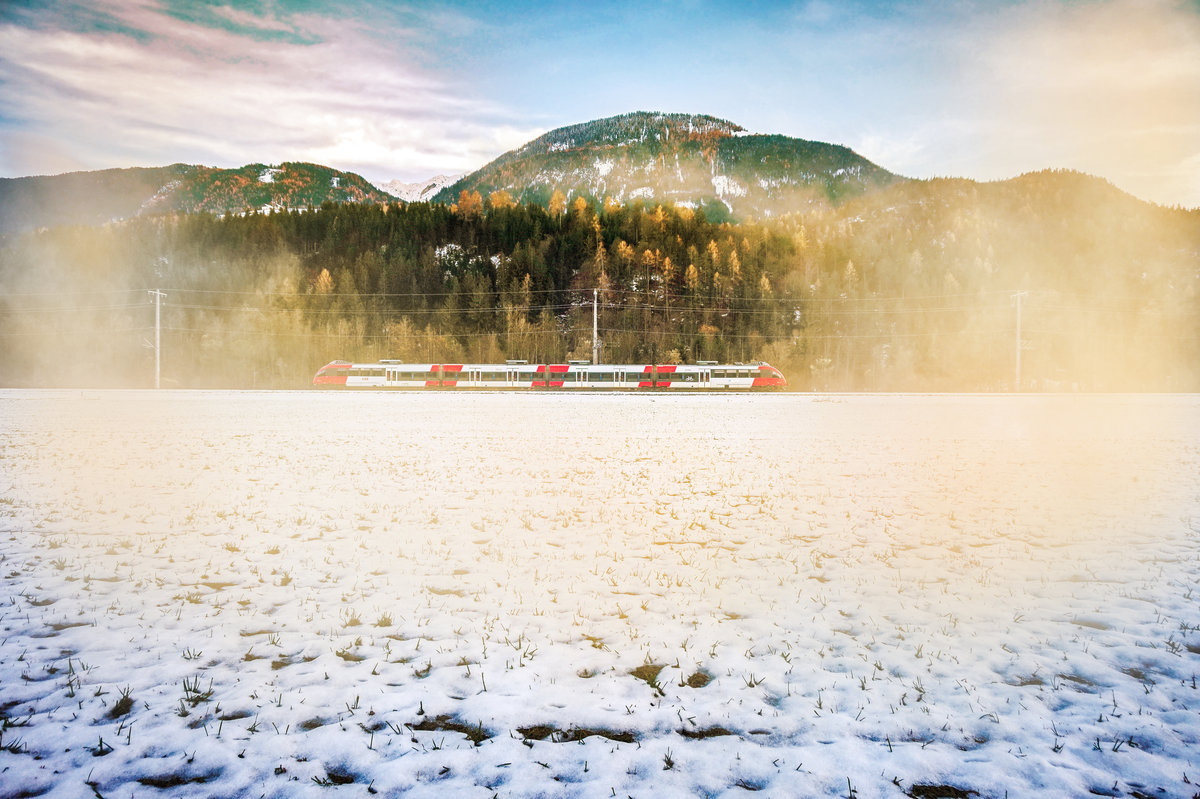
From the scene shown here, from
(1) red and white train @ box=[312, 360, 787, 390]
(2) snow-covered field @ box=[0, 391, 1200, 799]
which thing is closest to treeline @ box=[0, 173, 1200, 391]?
(1) red and white train @ box=[312, 360, 787, 390]

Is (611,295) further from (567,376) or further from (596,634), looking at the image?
(596,634)

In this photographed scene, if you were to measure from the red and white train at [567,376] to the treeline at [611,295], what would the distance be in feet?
63.0

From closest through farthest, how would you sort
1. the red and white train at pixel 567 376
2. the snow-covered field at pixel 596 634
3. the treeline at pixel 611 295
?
1. the snow-covered field at pixel 596 634
2. the red and white train at pixel 567 376
3. the treeline at pixel 611 295

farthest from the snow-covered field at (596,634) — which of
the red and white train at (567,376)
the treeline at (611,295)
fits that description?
the treeline at (611,295)

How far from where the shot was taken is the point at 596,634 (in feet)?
15.7

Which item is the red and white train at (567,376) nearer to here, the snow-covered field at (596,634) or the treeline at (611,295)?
the treeline at (611,295)

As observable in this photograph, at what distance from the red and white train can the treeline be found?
63.0ft

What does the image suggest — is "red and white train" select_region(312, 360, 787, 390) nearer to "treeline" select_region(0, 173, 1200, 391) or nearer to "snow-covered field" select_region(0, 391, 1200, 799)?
"treeline" select_region(0, 173, 1200, 391)

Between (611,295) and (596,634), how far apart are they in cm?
8386

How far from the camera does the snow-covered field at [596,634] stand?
3.13 m

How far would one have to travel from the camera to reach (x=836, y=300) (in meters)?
86.5

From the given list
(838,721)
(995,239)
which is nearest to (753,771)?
(838,721)

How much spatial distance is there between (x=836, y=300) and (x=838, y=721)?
300 feet

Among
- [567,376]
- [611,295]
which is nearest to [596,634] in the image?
[567,376]
